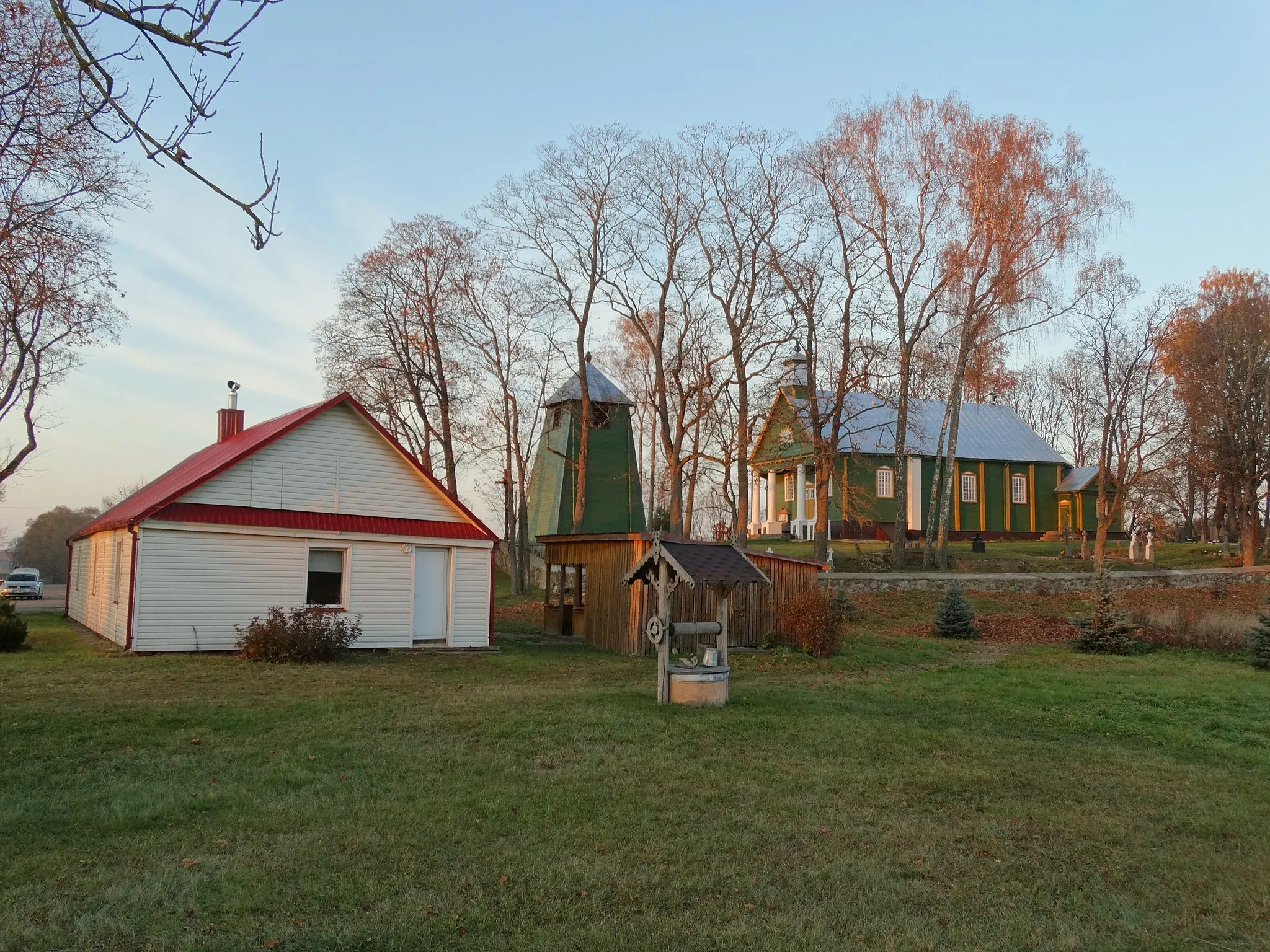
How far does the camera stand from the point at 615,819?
276 inches

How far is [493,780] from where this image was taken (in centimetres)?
801

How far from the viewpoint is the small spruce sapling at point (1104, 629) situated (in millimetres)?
19062

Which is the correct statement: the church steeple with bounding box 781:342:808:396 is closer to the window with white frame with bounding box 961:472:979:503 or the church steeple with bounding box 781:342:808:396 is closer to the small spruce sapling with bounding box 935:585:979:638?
the small spruce sapling with bounding box 935:585:979:638

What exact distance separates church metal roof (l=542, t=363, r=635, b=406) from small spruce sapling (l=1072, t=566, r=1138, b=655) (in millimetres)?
20885

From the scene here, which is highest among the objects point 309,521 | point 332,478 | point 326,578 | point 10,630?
point 332,478

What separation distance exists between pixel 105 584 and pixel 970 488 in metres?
34.5

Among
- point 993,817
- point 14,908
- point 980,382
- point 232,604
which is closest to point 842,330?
point 980,382

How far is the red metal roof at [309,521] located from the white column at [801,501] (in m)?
23.6

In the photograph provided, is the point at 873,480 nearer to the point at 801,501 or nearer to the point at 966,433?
the point at 801,501

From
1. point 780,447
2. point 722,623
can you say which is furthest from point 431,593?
point 780,447

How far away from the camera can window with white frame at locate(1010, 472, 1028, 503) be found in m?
43.2

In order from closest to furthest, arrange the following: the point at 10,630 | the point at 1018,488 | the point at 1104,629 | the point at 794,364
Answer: the point at 10,630, the point at 1104,629, the point at 794,364, the point at 1018,488

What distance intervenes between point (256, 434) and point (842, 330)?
18.0m

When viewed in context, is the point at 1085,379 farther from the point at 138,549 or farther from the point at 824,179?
the point at 138,549
